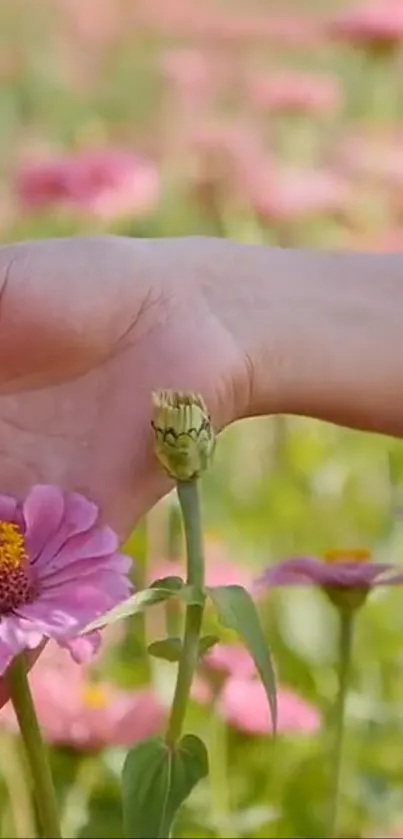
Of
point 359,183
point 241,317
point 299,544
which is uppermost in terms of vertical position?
point 241,317

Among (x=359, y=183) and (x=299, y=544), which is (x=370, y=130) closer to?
(x=359, y=183)

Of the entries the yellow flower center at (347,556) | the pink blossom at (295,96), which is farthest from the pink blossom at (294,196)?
the yellow flower center at (347,556)

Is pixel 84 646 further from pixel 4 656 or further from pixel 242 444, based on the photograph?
pixel 242 444

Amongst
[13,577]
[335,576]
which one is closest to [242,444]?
[335,576]

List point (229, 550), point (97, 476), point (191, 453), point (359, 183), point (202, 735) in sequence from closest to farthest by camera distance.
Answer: point (191, 453), point (97, 476), point (202, 735), point (229, 550), point (359, 183)

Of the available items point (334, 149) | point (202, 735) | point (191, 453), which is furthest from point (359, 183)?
point (191, 453)

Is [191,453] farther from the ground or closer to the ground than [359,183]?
farther from the ground

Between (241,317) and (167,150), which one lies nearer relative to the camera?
(241,317)
